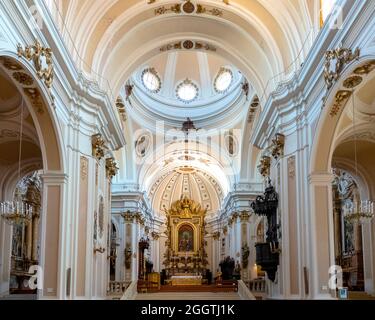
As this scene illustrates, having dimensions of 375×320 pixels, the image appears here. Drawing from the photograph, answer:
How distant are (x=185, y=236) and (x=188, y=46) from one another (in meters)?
21.9

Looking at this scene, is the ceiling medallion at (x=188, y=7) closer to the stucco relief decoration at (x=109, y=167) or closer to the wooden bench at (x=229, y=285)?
the stucco relief decoration at (x=109, y=167)

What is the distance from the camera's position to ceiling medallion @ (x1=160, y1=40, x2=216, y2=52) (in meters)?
18.1

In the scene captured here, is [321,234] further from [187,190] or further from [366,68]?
[187,190]

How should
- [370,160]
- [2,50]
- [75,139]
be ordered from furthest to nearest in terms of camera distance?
[370,160] < [75,139] < [2,50]

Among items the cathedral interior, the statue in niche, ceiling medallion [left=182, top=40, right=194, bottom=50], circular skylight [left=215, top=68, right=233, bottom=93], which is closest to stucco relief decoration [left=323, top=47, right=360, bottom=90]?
the cathedral interior

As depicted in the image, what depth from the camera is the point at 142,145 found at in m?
27.6

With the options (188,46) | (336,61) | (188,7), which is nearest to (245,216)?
(188,46)

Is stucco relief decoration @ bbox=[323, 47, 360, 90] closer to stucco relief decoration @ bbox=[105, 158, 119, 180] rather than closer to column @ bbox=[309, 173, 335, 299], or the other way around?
column @ bbox=[309, 173, 335, 299]

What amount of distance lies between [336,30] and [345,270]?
369 inches

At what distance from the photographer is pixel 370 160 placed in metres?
17.2

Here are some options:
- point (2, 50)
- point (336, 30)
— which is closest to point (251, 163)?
point (336, 30)

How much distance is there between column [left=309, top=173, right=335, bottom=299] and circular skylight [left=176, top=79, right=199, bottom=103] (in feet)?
48.8

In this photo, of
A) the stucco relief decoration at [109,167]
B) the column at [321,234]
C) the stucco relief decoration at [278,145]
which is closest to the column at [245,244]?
the stucco relief decoration at [109,167]
